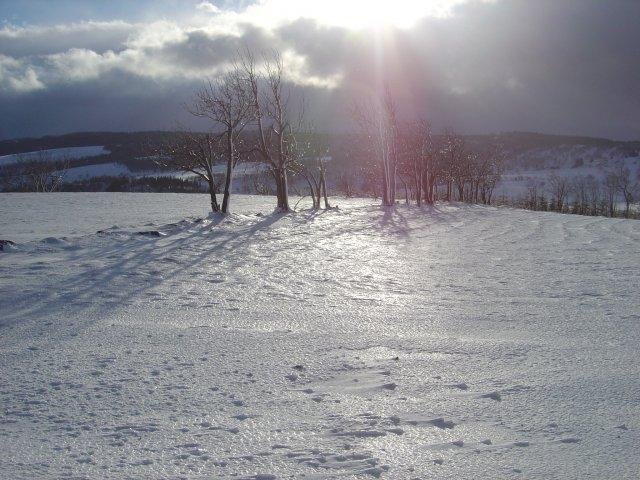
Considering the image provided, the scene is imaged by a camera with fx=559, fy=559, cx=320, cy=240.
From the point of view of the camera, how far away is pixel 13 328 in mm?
6484

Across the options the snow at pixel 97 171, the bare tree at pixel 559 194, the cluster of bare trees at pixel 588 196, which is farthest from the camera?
the snow at pixel 97 171

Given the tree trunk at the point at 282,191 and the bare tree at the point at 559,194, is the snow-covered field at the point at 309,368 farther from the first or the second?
the bare tree at the point at 559,194

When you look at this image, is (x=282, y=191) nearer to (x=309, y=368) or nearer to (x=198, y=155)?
(x=198, y=155)

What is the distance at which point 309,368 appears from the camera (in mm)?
5500

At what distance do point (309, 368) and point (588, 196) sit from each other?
11025 cm

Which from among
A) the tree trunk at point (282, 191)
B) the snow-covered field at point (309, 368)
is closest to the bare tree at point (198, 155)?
the tree trunk at point (282, 191)

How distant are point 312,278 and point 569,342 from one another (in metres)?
4.81

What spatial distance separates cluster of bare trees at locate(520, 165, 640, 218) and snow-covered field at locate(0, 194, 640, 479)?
5809 centimetres

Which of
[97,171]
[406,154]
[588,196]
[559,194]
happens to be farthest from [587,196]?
[97,171]

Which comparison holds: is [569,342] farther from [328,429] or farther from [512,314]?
[328,429]

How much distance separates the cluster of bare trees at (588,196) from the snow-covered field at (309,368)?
→ 5809cm

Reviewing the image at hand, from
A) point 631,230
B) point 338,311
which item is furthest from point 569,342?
point 631,230

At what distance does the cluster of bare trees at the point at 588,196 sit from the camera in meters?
68.4

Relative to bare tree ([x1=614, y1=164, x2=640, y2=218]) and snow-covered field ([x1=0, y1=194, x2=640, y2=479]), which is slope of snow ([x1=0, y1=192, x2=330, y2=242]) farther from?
bare tree ([x1=614, y1=164, x2=640, y2=218])
